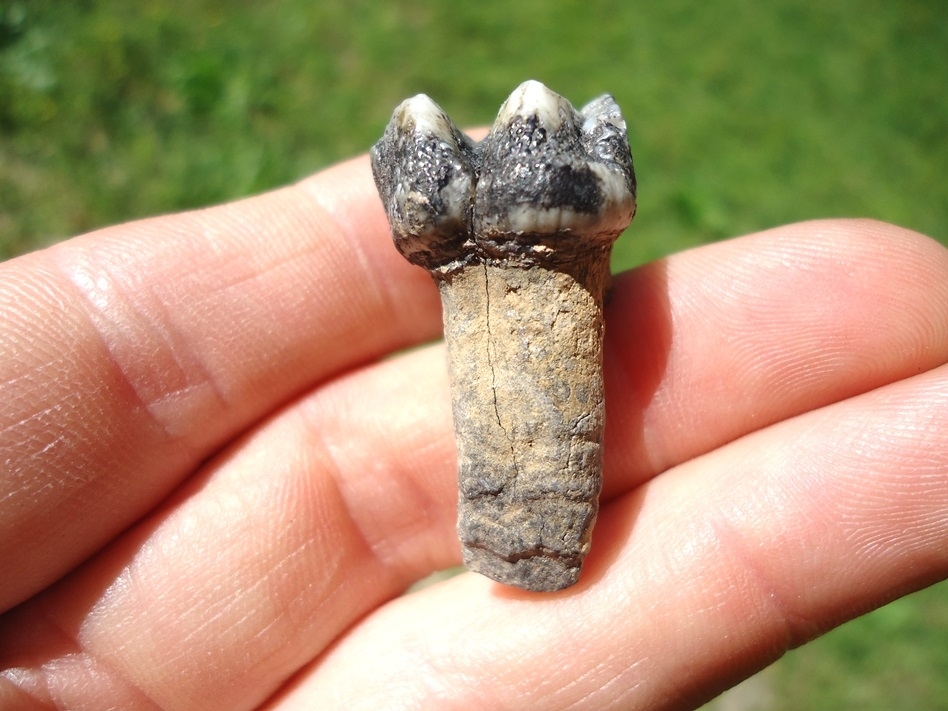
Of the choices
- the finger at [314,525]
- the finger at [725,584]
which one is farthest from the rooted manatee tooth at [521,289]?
the finger at [314,525]

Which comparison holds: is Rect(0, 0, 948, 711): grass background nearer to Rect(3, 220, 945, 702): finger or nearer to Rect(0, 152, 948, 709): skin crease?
Rect(0, 152, 948, 709): skin crease

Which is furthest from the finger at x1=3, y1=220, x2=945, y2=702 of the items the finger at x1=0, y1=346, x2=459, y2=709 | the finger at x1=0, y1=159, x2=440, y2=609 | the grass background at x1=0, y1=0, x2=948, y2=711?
the grass background at x1=0, y1=0, x2=948, y2=711

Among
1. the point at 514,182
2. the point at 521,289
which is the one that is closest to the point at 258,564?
the point at 521,289

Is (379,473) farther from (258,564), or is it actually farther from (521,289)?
(521,289)

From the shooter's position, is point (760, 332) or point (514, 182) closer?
point (514, 182)

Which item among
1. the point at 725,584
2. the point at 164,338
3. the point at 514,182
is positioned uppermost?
the point at 514,182

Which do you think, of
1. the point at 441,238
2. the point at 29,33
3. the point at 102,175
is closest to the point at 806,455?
the point at 441,238
